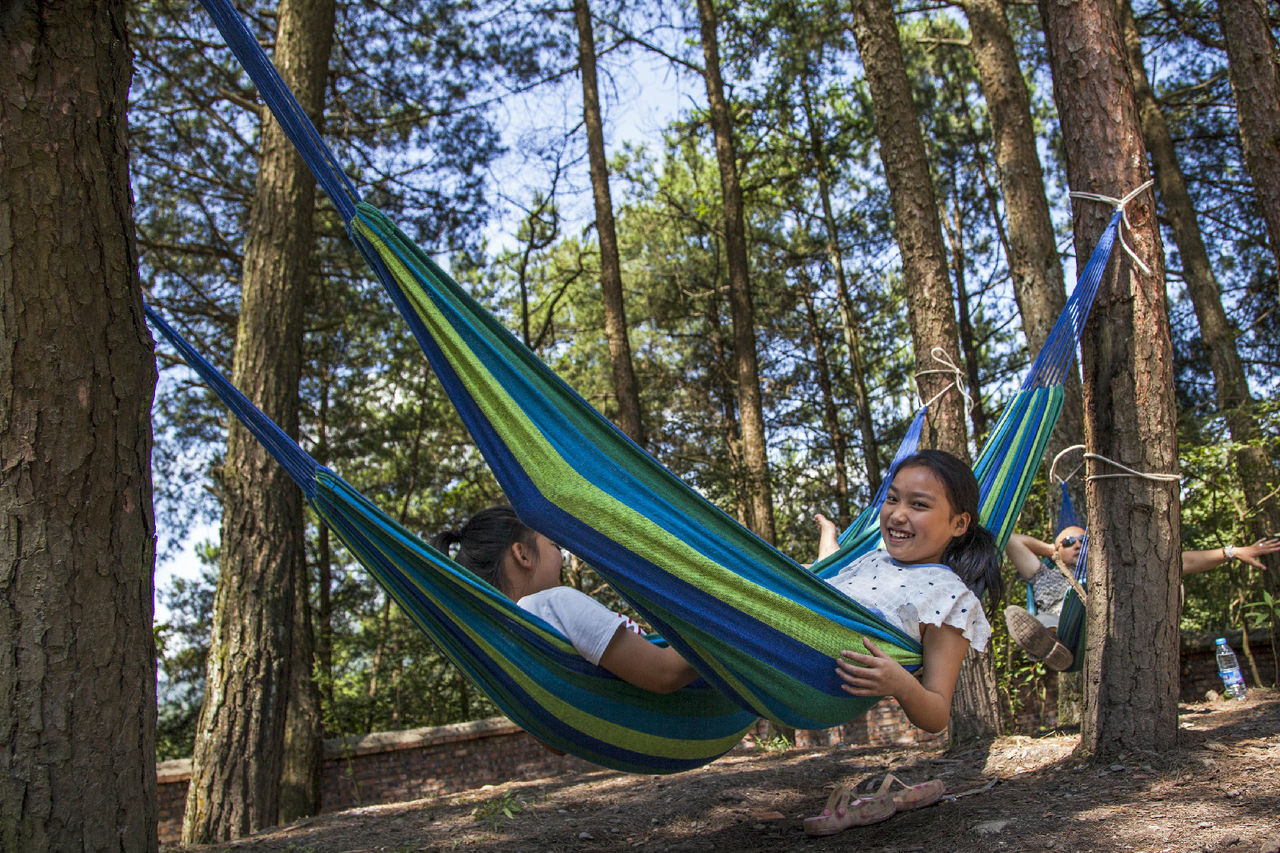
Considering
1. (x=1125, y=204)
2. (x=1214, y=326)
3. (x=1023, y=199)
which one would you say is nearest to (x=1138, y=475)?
(x=1125, y=204)

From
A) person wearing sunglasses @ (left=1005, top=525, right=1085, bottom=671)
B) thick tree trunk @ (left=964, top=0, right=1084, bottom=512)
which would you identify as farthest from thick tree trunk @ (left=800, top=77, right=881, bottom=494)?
person wearing sunglasses @ (left=1005, top=525, right=1085, bottom=671)

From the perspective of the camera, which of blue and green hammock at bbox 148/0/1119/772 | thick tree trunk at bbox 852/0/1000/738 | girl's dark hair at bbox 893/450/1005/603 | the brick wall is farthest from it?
the brick wall

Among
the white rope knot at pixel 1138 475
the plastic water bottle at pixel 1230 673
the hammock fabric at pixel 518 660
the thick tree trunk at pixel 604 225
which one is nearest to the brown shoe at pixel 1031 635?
the white rope knot at pixel 1138 475

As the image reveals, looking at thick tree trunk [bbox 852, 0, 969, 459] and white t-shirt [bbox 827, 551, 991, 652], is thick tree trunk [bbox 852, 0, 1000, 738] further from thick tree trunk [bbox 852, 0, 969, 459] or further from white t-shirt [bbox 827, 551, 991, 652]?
white t-shirt [bbox 827, 551, 991, 652]

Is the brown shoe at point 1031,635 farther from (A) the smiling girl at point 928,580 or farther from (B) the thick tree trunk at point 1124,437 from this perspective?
(A) the smiling girl at point 928,580

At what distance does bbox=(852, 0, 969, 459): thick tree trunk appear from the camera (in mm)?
3561

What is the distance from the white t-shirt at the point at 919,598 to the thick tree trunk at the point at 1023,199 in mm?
2887

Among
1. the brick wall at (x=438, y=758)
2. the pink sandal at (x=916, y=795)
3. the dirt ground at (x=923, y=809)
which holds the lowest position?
the brick wall at (x=438, y=758)

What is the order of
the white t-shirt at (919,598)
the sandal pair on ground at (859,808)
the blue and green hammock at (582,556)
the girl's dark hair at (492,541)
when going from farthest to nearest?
1. the sandal pair on ground at (859,808)
2. the girl's dark hair at (492,541)
3. the white t-shirt at (919,598)
4. the blue and green hammock at (582,556)

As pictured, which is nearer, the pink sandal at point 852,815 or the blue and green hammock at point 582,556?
the blue and green hammock at point 582,556

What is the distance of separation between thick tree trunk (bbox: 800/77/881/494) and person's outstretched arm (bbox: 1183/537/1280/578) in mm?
6240

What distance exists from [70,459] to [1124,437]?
246cm

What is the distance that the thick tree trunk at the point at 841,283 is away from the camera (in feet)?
31.8

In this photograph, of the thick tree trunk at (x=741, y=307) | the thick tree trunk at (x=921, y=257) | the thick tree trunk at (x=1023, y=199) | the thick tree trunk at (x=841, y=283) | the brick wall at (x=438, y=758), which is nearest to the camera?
the thick tree trunk at (x=921, y=257)
